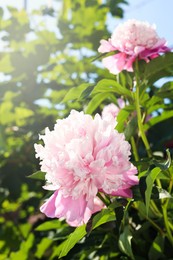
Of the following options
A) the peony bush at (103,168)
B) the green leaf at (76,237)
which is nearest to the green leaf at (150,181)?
the peony bush at (103,168)

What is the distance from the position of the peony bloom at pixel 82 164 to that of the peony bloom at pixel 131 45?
28 cm

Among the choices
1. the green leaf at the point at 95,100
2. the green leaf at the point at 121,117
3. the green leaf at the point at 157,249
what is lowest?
the green leaf at the point at 157,249

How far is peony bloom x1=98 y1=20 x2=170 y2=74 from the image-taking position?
100 centimetres

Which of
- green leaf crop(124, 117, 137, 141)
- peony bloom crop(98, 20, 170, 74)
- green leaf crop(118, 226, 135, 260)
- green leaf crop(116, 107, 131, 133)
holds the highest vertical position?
peony bloom crop(98, 20, 170, 74)

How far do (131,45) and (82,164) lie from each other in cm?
39

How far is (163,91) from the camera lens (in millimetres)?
1062

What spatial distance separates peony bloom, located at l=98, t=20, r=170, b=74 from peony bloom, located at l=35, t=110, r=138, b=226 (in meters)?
0.28

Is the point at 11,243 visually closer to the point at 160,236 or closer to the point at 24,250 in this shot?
the point at 24,250

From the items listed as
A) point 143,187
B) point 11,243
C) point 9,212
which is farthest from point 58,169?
point 9,212

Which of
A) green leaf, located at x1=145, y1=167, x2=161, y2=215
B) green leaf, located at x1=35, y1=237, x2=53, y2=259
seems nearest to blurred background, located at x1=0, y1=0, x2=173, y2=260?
green leaf, located at x1=35, y1=237, x2=53, y2=259

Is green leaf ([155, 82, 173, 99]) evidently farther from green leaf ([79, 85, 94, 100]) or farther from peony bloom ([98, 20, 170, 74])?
green leaf ([79, 85, 94, 100])

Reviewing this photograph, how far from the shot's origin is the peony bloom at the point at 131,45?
3.29ft

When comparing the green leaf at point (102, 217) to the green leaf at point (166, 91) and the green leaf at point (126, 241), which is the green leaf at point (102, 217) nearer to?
the green leaf at point (126, 241)

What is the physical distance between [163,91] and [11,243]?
949mm
